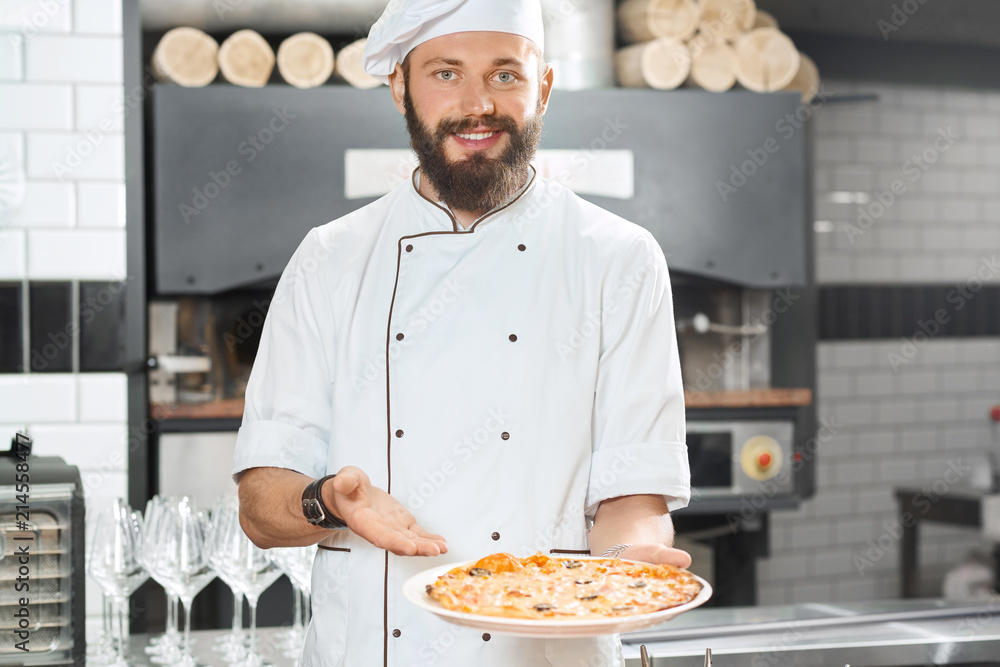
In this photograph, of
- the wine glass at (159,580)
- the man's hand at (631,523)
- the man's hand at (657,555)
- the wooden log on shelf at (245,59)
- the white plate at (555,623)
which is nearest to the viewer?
the white plate at (555,623)

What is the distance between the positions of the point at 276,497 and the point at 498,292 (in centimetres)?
44

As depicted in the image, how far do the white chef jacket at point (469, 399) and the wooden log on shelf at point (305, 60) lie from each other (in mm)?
1553

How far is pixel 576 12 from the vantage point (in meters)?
3.14

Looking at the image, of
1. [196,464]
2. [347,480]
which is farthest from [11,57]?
[347,480]

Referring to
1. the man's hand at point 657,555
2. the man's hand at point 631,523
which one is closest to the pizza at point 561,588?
the man's hand at point 657,555

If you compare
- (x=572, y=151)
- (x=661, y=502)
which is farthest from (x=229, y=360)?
(x=661, y=502)

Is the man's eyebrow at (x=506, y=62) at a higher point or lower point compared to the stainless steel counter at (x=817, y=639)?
higher

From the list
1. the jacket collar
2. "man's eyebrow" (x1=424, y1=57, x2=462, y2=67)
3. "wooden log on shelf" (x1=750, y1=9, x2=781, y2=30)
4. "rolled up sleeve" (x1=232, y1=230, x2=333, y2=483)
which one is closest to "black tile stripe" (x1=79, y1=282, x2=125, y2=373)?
"rolled up sleeve" (x1=232, y1=230, x2=333, y2=483)

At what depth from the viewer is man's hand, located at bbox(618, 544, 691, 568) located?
1.23 meters

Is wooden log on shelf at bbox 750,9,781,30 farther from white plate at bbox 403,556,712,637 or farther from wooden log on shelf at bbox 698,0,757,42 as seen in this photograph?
white plate at bbox 403,556,712,637

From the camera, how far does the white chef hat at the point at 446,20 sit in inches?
57.5

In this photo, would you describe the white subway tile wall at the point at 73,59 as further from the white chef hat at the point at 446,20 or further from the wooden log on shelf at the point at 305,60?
the white chef hat at the point at 446,20

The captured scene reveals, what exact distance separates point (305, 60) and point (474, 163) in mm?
1688

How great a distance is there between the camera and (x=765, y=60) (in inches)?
126
